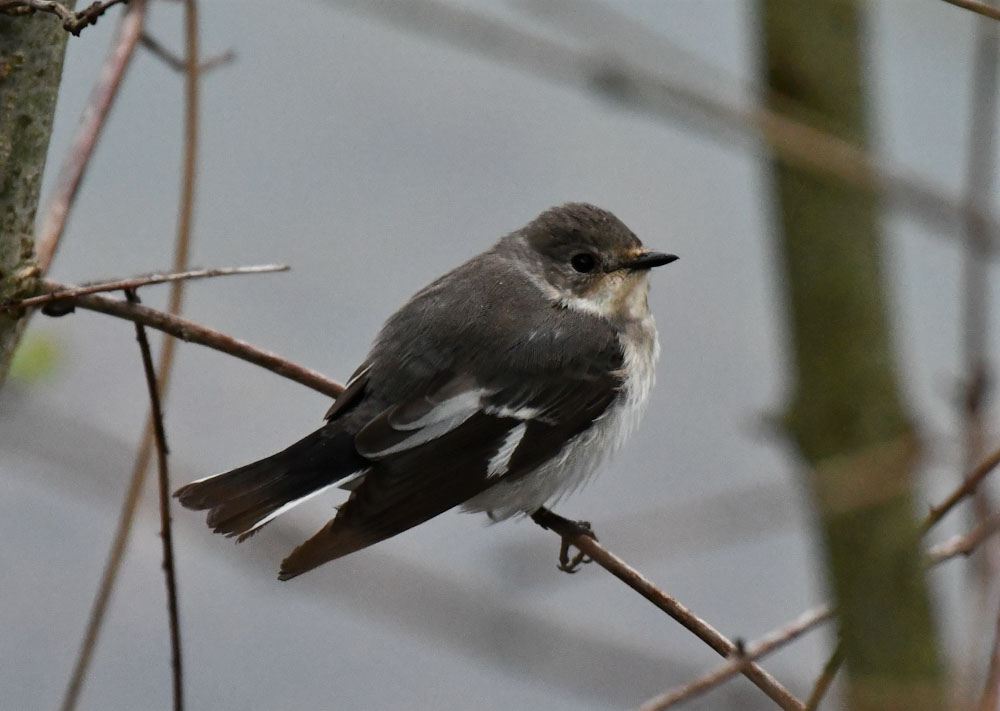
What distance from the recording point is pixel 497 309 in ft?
11.0

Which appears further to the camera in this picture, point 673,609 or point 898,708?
point 673,609

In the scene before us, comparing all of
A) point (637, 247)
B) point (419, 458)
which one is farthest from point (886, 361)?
point (637, 247)

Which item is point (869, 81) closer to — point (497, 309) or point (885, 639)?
point (885, 639)

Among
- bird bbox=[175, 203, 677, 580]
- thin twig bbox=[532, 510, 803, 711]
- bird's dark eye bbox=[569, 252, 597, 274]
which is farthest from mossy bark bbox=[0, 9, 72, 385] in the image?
bird's dark eye bbox=[569, 252, 597, 274]

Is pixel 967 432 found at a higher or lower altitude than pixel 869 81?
lower

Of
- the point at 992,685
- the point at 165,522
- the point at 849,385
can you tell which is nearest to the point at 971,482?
the point at 992,685

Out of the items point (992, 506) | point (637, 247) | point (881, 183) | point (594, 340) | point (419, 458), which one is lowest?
point (992, 506)

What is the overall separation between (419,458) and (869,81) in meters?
2.19

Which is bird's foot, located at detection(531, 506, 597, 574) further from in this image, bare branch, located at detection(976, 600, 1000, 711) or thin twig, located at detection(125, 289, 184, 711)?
bare branch, located at detection(976, 600, 1000, 711)

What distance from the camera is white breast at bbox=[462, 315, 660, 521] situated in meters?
3.23

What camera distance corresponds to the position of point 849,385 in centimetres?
90

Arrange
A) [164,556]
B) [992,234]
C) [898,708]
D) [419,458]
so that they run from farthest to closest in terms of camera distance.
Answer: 1. [419,458]
2. [164,556]
3. [992,234]
4. [898,708]

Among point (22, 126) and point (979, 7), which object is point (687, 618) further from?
point (22, 126)

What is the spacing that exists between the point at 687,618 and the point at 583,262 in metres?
1.91
